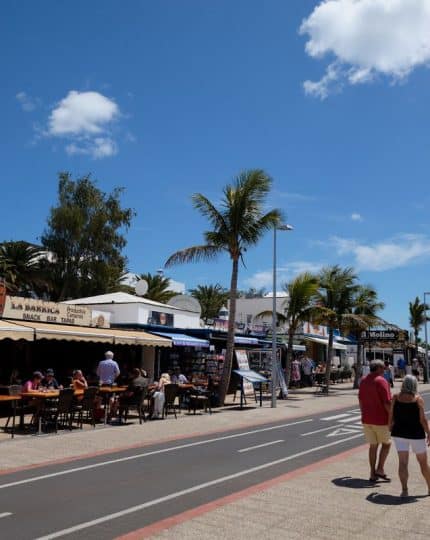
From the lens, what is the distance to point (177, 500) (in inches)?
303

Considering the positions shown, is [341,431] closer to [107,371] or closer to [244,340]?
[107,371]

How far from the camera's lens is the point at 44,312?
64.1 ft

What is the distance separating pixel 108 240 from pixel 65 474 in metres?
38.3

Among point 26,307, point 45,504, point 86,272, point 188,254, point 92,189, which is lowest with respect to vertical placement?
point 45,504

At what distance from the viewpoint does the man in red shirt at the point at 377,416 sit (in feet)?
28.9

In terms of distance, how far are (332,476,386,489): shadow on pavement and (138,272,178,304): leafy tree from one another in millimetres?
43474

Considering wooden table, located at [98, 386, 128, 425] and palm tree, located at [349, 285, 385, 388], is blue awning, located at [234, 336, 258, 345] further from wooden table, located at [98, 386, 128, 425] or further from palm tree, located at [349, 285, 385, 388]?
wooden table, located at [98, 386, 128, 425]

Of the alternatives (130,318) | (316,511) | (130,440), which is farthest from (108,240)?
(316,511)

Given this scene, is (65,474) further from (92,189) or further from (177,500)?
(92,189)

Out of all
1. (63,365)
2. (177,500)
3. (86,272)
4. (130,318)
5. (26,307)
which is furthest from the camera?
(86,272)

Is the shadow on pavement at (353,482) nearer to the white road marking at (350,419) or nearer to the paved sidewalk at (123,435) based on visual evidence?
the paved sidewalk at (123,435)

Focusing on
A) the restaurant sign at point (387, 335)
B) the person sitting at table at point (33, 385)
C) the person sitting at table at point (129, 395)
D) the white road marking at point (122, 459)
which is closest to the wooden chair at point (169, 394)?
the person sitting at table at point (129, 395)

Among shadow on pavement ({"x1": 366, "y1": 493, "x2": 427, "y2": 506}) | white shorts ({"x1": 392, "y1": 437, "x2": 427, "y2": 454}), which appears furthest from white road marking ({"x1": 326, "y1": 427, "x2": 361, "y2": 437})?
white shorts ({"x1": 392, "y1": 437, "x2": 427, "y2": 454})

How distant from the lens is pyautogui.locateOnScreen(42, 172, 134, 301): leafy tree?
45875 mm
